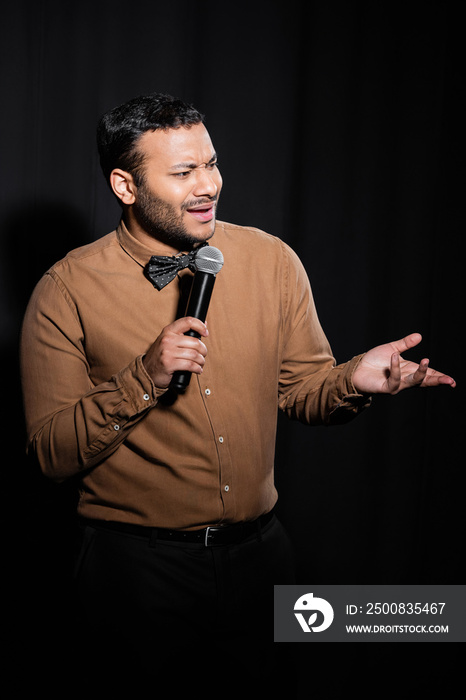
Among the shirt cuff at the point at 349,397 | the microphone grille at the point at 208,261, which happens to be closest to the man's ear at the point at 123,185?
the microphone grille at the point at 208,261

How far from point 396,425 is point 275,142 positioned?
1.18 meters

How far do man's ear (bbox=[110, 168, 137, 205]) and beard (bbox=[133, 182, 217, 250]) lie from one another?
21 mm

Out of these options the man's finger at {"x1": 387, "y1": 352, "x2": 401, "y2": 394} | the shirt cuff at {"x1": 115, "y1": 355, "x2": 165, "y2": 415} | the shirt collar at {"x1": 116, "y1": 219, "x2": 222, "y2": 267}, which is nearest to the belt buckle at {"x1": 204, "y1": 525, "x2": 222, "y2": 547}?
the shirt cuff at {"x1": 115, "y1": 355, "x2": 165, "y2": 415}

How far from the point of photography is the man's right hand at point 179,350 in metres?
1.33

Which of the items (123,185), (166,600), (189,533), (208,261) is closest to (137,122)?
(123,185)

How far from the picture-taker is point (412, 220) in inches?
107

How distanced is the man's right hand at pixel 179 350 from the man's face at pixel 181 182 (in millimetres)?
302

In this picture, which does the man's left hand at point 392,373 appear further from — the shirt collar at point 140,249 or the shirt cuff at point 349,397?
the shirt collar at point 140,249

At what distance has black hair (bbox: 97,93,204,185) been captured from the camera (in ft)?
5.13

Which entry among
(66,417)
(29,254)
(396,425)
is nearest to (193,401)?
(66,417)

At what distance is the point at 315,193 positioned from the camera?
260 centimetres

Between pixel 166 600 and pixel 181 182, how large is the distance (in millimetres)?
927

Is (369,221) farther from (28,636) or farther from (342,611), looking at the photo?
(28,636)

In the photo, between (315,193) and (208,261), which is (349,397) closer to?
(208,261)
